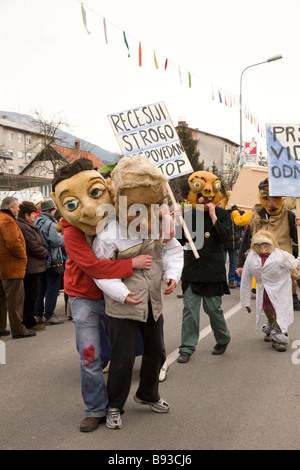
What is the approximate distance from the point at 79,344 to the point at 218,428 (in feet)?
3.84

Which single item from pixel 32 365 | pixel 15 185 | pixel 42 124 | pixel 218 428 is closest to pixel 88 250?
pixel 218 428

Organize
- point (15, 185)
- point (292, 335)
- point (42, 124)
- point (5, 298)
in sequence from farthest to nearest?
1. point (15, 185)
2. point (42, 124)
3. point (5, 298)
4. point (292, 335)

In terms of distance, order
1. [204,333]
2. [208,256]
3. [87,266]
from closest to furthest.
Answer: [87,266] → [208,256] → [204,333]

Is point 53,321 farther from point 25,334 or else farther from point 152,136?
point 152,136

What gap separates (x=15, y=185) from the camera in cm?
2941

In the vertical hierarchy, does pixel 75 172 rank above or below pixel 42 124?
below

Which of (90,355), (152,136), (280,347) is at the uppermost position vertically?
(152,136)

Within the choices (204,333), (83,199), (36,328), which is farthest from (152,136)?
(36,328)

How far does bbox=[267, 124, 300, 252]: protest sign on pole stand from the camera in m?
5.41

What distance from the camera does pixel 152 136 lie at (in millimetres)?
5590

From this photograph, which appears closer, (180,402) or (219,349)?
(180,402)

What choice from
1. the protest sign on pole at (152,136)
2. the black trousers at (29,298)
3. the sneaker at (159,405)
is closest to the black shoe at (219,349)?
the sneaker at (159,405)

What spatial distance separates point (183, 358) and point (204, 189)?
5.82ft

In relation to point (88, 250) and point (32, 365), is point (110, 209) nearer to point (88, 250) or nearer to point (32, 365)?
point (88, 250)
